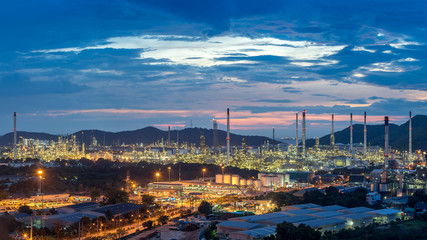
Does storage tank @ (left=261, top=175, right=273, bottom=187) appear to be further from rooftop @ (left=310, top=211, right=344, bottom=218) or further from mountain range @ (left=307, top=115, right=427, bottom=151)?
mountain range @ (left=307, top=115, right=427, bottom=151)

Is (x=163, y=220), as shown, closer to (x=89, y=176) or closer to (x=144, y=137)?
(x=89, y=176)

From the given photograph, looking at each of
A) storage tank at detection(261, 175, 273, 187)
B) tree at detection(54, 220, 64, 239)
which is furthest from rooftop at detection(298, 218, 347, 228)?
storage tank at detection(261, 175, 273, 187)

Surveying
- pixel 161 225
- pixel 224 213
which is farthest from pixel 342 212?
pixel 161 225

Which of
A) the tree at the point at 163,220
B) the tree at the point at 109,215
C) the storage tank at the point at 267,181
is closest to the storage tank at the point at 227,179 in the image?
the storage tank at the point at 267,181

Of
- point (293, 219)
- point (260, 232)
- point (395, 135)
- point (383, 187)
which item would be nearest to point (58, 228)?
point (260, 232)

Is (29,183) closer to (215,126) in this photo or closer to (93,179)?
(93,179)
